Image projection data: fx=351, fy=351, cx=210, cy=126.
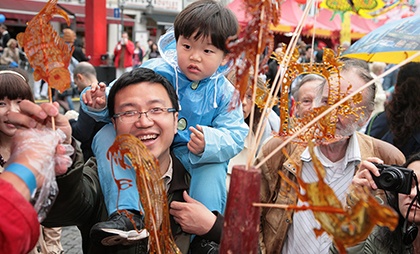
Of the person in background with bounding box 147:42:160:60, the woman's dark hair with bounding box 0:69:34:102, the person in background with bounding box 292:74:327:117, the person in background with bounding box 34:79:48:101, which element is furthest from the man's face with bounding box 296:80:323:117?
the person in background with bounding box 147:42:160:60

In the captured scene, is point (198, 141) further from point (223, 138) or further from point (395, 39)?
point (395, 39)

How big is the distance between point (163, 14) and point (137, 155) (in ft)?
87.4

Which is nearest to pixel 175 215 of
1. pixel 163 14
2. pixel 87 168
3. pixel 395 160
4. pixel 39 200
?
pixel 87 168

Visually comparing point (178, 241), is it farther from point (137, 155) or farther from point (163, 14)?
point (163, 14)

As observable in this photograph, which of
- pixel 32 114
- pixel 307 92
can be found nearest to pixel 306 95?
pixel 307 92

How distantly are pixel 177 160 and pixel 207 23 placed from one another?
0.67 m

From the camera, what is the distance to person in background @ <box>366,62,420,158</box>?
2699 millimetres

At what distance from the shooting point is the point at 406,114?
2746 millimetres

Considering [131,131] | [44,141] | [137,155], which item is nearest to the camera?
[44,141]

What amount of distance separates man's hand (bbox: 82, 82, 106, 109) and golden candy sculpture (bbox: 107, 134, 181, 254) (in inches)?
19.3

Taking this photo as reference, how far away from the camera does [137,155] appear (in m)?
1.05

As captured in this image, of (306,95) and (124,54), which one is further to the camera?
(124,54)

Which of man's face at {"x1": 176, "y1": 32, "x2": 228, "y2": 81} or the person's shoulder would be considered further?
the person's shoulder

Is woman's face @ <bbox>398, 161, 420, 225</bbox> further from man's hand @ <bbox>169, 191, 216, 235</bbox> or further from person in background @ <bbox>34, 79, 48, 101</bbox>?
person in background @ <bbox>34, 79, 48, 101</bbox>
